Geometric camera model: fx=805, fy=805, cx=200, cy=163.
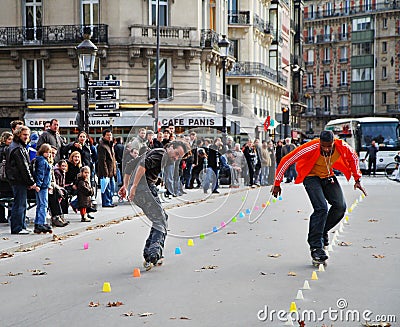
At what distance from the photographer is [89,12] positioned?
3959cm

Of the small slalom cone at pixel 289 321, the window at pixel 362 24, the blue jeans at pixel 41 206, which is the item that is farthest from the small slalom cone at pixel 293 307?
the window at pixel 362 24

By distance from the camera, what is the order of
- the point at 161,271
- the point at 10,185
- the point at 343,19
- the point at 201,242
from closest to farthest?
the point at 161,271 < the point at 201,242 < the point at 10,185 < the point at 343,19

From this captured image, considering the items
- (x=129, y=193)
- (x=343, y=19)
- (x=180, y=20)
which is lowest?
(x=129, y=193)

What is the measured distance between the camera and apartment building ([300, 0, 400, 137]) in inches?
3634

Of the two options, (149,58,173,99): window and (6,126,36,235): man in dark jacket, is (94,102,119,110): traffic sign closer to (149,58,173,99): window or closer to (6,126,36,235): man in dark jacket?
(6,126,36,235): man in dark jacket

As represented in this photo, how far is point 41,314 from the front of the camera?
24.7 ft

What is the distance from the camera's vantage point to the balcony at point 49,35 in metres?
39.2

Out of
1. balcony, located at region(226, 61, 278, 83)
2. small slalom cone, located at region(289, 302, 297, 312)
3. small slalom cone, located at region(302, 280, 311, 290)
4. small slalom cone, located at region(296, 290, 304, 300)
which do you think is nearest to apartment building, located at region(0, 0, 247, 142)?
balcony, located at region(226, 61, 278, 83)

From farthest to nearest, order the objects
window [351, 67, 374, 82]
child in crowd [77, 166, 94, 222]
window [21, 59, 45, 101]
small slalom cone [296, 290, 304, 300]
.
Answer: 1. window [351, 67, 374, 82]
2. window [21, 59, 45, 101]
3. child in crowd [77, 166, 94, 222]
4. small slalom cone [296, 290, 304, 300]

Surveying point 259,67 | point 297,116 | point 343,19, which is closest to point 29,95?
point 259,67

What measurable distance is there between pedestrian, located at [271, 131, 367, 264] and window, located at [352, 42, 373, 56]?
85.9 metres

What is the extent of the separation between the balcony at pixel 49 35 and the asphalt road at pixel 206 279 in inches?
989

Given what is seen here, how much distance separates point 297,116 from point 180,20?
154ft

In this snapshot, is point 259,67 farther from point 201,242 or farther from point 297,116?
point 201,242
